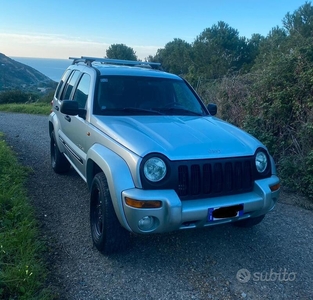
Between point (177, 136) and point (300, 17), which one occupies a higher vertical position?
point (300, 17)

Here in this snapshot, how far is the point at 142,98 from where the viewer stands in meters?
4.56

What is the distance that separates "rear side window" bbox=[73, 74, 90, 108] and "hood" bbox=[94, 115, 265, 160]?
675 millimetres

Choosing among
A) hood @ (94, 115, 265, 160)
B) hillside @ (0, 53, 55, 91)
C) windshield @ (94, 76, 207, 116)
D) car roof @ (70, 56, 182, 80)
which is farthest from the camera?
hillside @ (0, 53, 55, 91)

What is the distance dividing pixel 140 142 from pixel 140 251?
3.83 ft

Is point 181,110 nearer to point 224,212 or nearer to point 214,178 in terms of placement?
point 214,178

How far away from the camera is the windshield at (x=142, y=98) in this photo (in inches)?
170

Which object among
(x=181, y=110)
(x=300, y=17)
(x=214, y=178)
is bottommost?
(x=214, y=178)

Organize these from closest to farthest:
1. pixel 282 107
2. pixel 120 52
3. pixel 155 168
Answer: pixel 155 168 < pixel 282 107 < pixel 120 52

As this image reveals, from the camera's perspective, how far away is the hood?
10.6ft

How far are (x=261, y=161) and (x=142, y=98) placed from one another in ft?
5.76

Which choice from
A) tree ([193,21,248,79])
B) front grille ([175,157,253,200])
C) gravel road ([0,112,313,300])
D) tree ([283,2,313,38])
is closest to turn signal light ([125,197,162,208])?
front grille ([175,157,253,200])

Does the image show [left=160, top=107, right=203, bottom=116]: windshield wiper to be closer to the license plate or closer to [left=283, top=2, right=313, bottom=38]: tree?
the license plate

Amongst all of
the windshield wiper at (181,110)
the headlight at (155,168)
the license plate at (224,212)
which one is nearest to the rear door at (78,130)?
the windshield wiper at (181,110)

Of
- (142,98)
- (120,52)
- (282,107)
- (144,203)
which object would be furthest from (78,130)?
(120,52)
